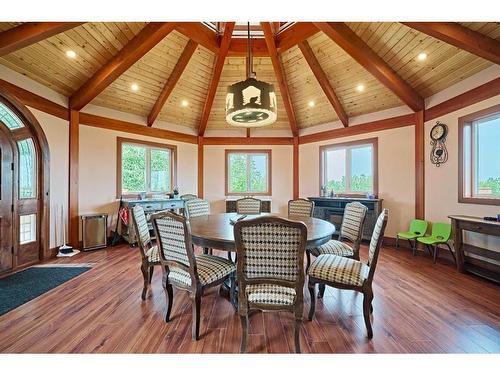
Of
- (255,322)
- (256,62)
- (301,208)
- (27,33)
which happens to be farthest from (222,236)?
(256,62)

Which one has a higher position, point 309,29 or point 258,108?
point 309,29

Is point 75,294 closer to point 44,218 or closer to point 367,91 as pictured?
point 44,218

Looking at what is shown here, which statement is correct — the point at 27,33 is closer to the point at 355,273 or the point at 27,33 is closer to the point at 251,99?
the point at 251,99

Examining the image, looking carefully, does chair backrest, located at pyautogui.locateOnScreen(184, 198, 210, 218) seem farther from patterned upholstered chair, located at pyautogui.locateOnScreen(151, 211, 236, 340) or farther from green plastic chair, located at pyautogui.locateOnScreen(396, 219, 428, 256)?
green plastic chair, located at pyautogui.locateOnScreen(396, 219, 428, 256)

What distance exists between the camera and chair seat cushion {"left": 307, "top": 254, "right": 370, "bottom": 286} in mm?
1928

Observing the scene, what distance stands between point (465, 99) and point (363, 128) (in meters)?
1.80

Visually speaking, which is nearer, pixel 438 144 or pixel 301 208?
pixel 301 208

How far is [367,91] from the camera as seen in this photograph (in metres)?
4.75

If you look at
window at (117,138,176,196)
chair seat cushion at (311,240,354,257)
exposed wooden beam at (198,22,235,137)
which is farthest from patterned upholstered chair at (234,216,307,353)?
window at (117,138,176,196)

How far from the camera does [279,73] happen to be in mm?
4594

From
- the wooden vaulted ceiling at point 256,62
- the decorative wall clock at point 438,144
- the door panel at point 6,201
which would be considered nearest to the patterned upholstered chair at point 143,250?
the door panel at point 6,201

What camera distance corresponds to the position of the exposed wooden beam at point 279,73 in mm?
3674
